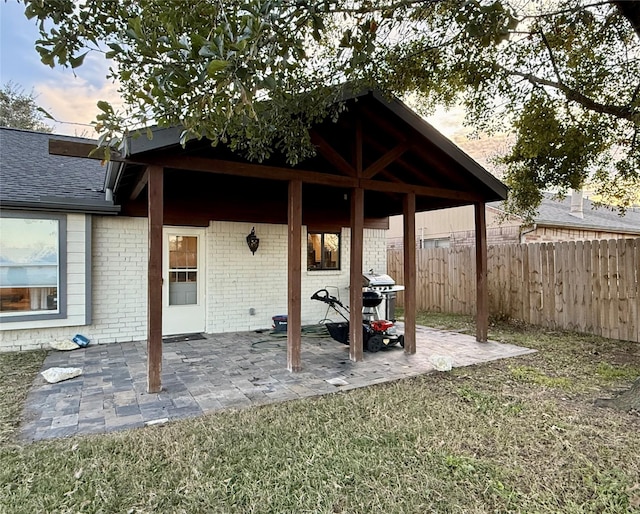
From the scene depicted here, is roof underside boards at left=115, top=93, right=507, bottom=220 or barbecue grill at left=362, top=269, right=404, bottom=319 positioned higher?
roof underside boards at left=115, top=93, right=507, bottom=220

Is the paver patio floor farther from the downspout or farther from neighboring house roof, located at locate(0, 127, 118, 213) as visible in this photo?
the downspout

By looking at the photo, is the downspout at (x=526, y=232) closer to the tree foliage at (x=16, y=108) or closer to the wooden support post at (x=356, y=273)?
the wooden support post at (x=356, y=273)

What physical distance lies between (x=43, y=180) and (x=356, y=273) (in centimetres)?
549

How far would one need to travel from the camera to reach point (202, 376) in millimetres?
4496

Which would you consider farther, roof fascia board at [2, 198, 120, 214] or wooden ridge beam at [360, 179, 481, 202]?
roof fascia board at [2, 198, 120, 214]

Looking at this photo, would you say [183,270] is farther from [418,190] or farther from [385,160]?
[418,190]

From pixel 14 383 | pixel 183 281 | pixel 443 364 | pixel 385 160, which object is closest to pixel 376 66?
pixel 385 160

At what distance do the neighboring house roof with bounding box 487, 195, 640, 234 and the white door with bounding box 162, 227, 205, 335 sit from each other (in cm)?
881

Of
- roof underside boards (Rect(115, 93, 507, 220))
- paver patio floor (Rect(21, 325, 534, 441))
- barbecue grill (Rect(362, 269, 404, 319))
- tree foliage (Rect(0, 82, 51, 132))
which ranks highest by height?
tree foliage (Rect(0, 82, 51, 132))

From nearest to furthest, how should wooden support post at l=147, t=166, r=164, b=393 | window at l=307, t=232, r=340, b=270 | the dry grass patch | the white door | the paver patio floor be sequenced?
the dry grass patch < the paver patio floor < wooden support post at l=147, t=166, r=164, b=393 < the white door < window at l=307, t=232, r=340, b=270

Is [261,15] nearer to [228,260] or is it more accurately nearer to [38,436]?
[38,436]

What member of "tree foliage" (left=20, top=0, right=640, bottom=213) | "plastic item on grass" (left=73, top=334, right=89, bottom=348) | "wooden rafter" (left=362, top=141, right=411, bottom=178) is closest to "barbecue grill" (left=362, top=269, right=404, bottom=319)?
"wooden rafter" (left=362, top=141, right=411, bottom=178)

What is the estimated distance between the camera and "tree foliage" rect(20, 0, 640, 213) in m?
1.99

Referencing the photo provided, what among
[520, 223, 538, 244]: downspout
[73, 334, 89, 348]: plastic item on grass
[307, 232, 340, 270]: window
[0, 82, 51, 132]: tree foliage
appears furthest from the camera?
[0, 82, 51, 132]: tree foliage
